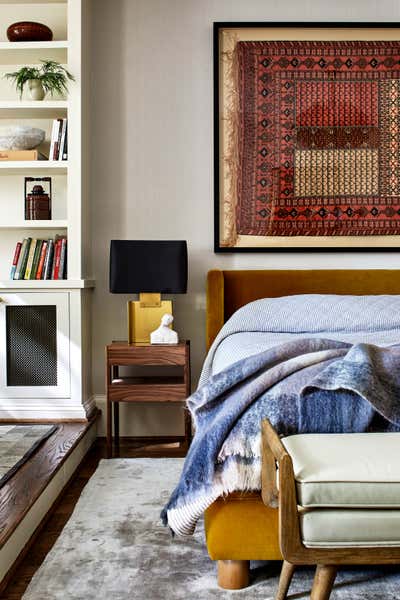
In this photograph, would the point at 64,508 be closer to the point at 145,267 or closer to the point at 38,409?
the point at 38,409

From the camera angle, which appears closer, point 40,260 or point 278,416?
point 278,416

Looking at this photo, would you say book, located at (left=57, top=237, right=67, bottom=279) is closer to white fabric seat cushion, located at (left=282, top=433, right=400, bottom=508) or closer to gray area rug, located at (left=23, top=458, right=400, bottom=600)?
gray area rug, located at (left=23, top=458, right=400, bottom=600)

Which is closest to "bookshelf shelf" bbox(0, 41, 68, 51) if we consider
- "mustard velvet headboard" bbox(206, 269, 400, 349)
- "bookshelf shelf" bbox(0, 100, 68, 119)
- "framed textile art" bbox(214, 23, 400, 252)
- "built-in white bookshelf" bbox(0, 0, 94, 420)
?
"built-in white bookshelf" bbox(0, 0, 94, 420)

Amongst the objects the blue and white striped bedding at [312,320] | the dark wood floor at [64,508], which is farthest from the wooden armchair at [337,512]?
the blue and white striped bedding at [312,320]

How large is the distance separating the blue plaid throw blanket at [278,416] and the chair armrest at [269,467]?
0.42ft

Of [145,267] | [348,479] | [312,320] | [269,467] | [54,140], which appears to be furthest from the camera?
[54,140]

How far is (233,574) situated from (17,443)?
147 centimetres

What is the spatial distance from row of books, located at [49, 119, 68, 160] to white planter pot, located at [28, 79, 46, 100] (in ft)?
0.58

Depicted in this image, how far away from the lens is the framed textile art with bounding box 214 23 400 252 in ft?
12.0

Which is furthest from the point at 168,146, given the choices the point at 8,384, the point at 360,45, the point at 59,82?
the point at 8,384

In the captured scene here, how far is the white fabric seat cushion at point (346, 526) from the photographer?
4.49 feet

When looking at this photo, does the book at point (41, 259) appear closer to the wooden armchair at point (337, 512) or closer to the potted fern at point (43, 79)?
the potted fern at point (43, 79)

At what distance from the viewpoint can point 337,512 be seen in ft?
4.50

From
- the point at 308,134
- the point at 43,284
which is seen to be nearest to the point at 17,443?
the point at 43,284
